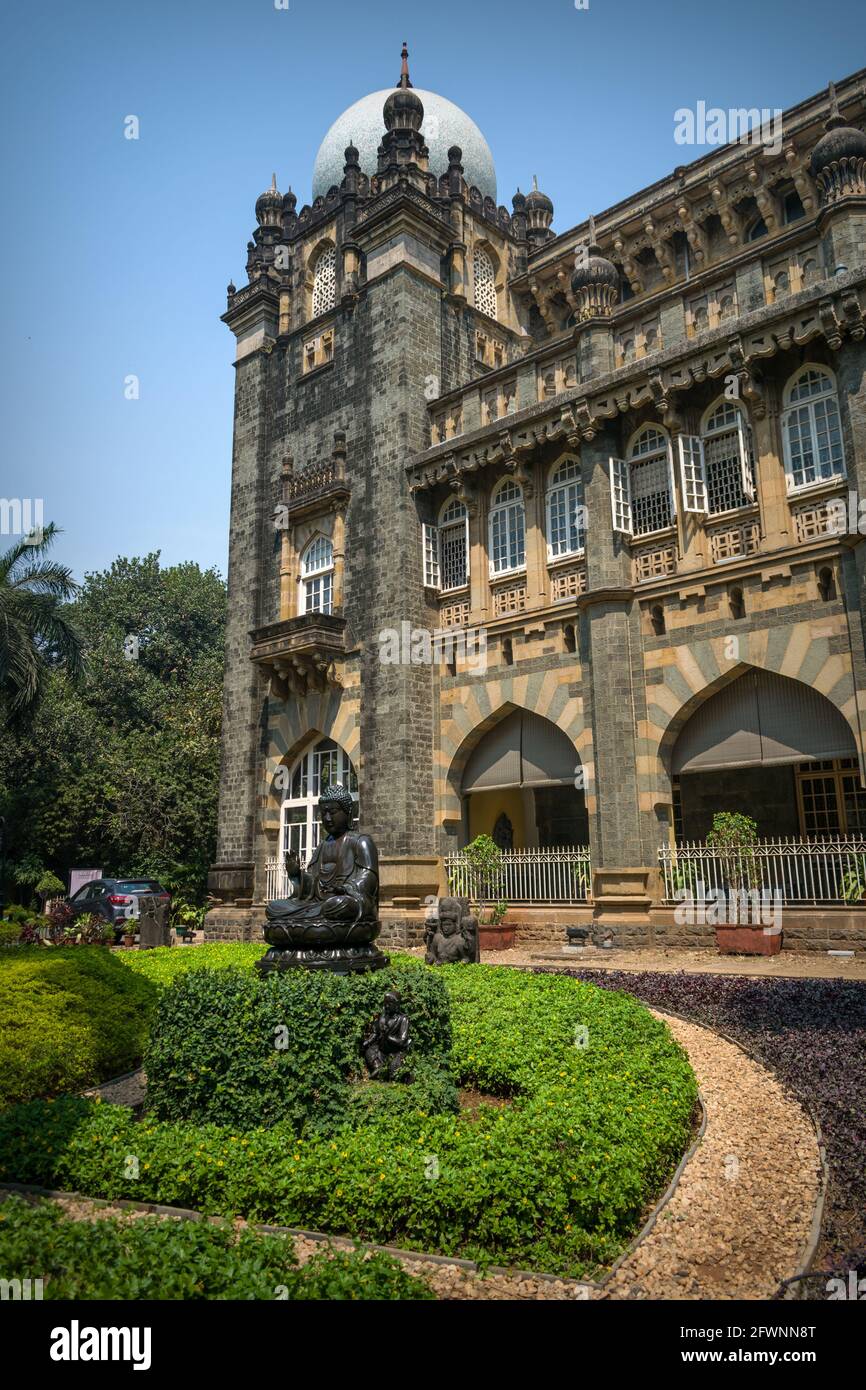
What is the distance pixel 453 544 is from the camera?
73.9 feet

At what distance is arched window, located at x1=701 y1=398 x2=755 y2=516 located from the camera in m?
17.3

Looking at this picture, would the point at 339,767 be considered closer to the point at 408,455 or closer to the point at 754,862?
the point at 408,455

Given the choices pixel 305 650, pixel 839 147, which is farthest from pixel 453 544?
pixel 839 147

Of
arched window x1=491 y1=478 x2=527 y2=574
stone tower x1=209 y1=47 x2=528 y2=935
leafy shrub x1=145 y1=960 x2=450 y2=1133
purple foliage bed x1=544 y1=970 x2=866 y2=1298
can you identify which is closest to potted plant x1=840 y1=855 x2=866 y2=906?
purple foliage bed x1=544 y1=970 x2=866 y2=1298

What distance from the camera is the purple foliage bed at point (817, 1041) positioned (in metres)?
5.42

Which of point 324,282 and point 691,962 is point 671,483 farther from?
point 324,282

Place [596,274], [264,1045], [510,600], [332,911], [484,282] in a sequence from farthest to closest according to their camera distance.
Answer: [484,282]
[510,600]
[596,274]
[332,911]
[264,1045]

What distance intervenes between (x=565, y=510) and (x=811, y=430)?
17.6 feet

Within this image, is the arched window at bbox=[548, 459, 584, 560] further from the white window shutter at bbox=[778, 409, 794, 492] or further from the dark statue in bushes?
the dark statue in bushes

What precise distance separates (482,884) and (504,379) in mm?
11479

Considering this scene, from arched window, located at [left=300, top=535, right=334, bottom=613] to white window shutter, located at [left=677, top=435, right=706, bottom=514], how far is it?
9.68 metres

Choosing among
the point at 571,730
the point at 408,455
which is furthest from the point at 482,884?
the point at 408,455
